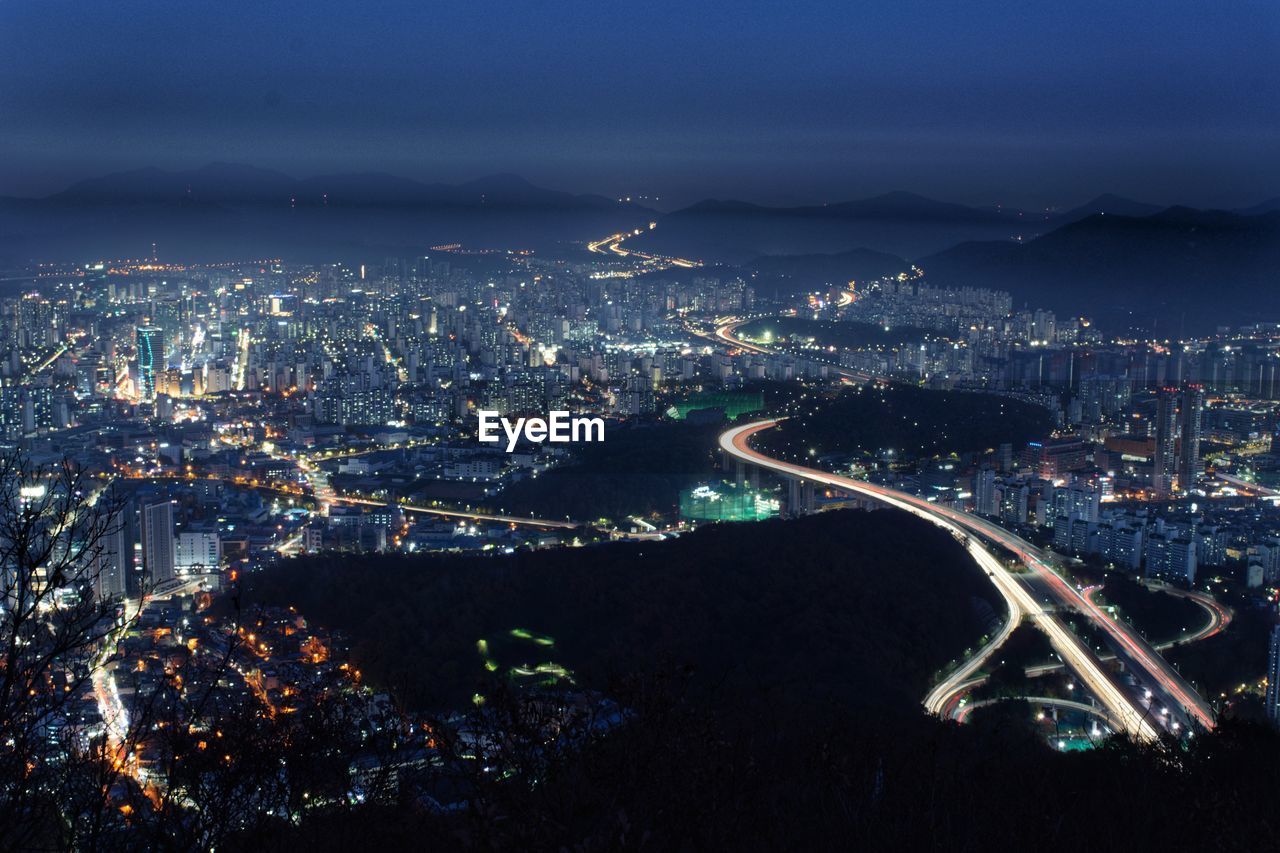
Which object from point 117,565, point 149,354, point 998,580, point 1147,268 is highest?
point 1147,268

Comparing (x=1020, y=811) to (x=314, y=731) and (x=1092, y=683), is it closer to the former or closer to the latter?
(x=314, y=731)

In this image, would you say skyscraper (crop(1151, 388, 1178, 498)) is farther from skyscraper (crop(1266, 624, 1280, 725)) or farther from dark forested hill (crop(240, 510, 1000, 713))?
skyscraper (crop(1266, 624, 1280, 725))

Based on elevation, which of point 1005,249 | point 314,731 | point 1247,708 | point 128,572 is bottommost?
point 1247,708

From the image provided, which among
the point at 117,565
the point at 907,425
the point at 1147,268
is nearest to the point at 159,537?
the point at 117,565

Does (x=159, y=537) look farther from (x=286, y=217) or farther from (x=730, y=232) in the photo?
(x=730, y=232)

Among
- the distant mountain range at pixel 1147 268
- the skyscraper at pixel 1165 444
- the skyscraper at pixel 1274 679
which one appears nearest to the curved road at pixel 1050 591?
the skyscraper at pixel 1274 679

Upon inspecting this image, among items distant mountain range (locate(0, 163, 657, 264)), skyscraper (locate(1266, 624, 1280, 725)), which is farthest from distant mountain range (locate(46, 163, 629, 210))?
skyscraper (locate(1266, 624, 1280, 725))

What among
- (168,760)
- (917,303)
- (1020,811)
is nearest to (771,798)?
(1020,811)
